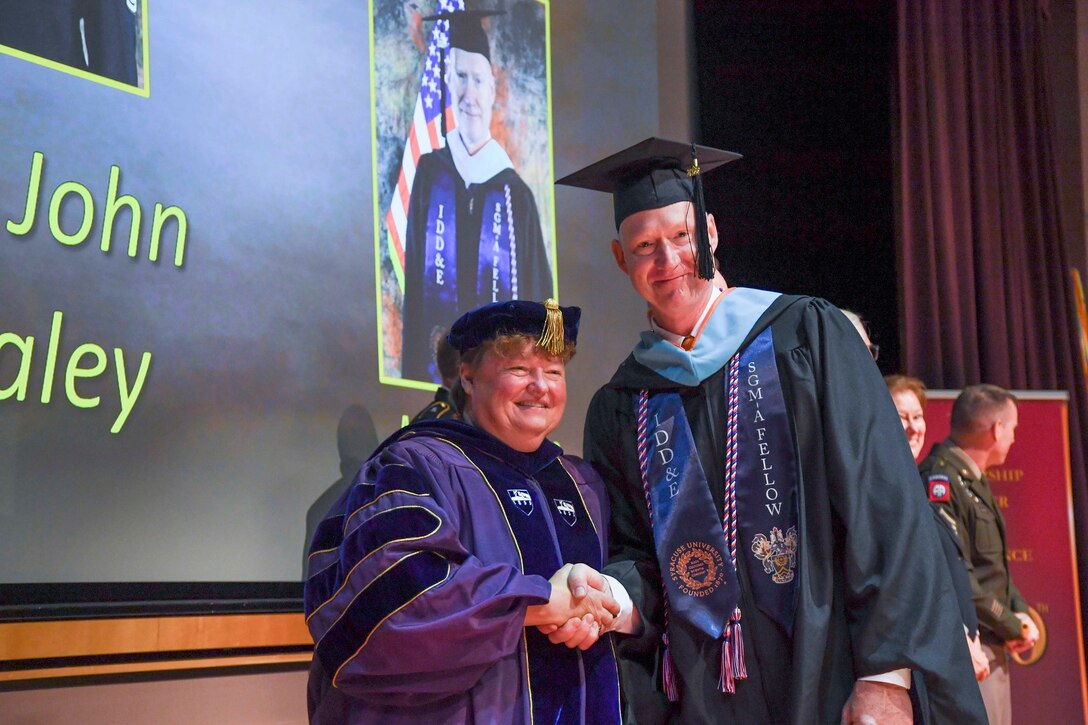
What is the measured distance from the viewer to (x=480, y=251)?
420 cm

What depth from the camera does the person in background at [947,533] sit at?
3855mm

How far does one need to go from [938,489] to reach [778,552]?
9.19 ft

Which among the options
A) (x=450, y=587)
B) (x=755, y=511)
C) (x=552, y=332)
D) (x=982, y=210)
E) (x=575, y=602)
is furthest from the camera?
(x=982, y=210)

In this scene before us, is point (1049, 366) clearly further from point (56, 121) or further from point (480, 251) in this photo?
point (56, 121)

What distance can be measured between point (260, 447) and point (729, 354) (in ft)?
5.30

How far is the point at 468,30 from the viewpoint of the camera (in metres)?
4.26

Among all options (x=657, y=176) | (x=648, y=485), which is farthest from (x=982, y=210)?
(x=648, y=485)

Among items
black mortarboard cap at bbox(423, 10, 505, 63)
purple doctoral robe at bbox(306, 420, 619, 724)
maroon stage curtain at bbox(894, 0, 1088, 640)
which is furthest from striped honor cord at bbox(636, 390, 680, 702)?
maroon stage curtain at bbox(894, 0, 1088, 640)

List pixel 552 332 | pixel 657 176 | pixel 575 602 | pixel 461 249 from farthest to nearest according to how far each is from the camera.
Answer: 1. pixel 461 249
2. pixel 657 176
3. pixel 552 332
4. pixel 575 602

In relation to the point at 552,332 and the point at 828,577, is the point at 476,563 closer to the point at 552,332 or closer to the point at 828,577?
the point at 552,332

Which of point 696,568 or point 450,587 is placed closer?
point 450,587

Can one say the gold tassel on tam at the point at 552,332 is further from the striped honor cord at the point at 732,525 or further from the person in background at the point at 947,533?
the person in background at the point at 947,533

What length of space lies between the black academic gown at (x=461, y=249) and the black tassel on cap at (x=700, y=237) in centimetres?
159

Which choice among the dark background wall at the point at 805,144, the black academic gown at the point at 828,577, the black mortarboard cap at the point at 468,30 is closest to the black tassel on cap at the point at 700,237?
the black academic gown at the point at 828,577
